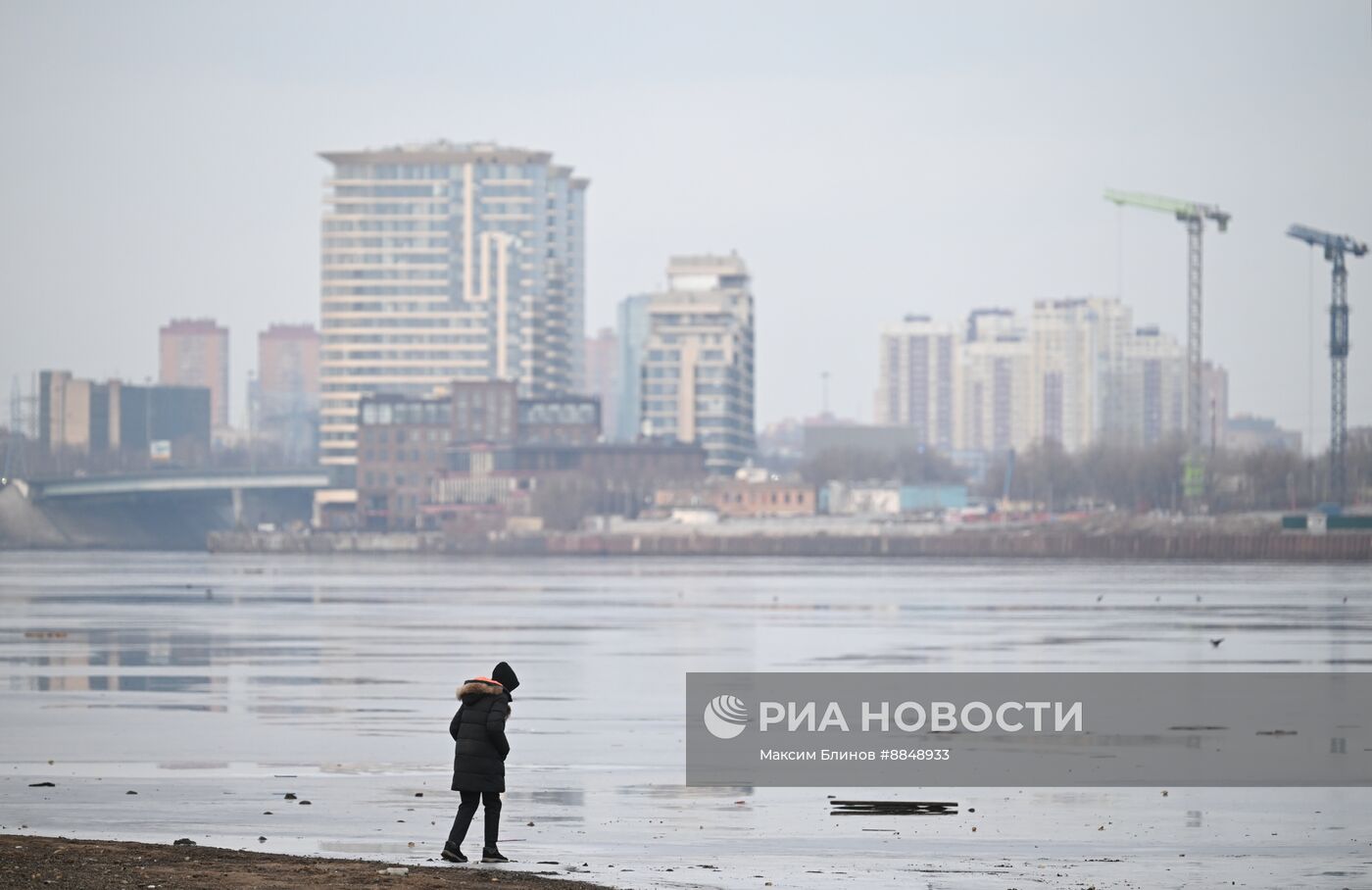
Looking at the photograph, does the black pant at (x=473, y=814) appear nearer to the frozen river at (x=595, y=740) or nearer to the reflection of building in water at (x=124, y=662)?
the frozen river at (x=595, y=740)

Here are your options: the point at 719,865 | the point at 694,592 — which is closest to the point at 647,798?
the point at 719,865

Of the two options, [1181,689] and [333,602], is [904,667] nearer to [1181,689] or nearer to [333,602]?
[1181,689]

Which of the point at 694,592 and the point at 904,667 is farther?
the point at 694,592

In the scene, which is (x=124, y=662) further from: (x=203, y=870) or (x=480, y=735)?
(x=203, y=870)

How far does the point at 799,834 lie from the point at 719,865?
260cm

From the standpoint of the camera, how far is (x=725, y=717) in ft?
142

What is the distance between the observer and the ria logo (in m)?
39.3

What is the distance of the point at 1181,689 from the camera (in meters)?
47.0

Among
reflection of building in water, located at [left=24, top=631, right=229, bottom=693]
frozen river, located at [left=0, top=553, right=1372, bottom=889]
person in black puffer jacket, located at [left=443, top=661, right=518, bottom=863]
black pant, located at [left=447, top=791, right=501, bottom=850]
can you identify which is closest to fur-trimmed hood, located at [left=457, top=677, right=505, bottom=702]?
person in black puffer jacket, located at [left=443, top=661, right=518, bottom=863]

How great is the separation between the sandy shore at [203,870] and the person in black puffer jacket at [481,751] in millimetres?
440

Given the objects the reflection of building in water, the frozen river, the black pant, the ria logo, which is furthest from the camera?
the reflection of building in water

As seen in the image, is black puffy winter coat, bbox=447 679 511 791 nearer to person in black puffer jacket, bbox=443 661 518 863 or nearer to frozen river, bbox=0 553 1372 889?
person in black puffer jacket, bbox=443 661 518 863

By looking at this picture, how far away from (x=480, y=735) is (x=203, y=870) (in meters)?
3.03

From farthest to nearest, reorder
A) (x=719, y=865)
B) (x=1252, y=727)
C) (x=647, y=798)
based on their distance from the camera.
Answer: (x=1252, y=727)
(x=647, y=798)
(x=719, y=865)
